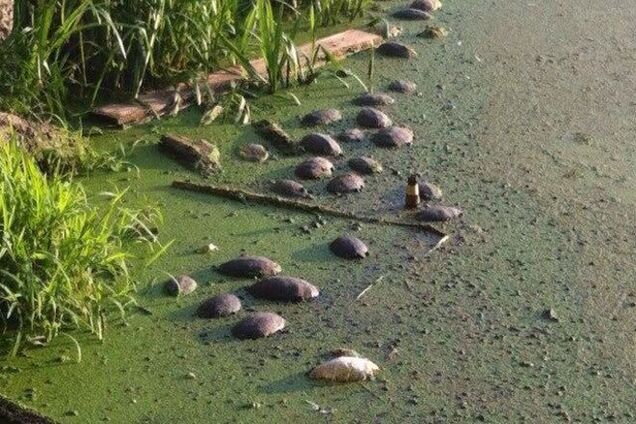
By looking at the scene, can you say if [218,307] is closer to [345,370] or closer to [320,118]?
[345,370]

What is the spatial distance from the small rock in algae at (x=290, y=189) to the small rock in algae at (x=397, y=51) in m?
1.07

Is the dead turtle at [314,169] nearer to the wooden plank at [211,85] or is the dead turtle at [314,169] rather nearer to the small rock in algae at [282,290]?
the wooden plank at [211,85]

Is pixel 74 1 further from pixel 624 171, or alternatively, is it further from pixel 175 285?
pixel 624 171

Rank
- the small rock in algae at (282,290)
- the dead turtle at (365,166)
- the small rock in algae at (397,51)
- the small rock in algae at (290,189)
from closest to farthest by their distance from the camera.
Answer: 1. the small rock in algae at (282,290)
2. the small rock in algae at (290,189)
3. the dead turtle at (365,166)
4. the small rock in algae at (397,51)

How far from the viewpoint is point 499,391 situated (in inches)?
108

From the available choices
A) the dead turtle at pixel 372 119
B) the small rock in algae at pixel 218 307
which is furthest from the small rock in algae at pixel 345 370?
the dead turtle at pixel 372 119

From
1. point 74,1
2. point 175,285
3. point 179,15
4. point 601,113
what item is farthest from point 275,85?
point 175,285

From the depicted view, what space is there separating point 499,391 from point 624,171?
1.21 meters

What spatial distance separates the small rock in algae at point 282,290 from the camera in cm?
304

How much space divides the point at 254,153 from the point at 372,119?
0.40 m

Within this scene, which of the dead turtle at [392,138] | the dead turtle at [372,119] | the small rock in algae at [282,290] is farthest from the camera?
the dead turtle at [372,119]

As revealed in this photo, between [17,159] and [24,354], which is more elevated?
[17,159]

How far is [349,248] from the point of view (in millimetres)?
3246

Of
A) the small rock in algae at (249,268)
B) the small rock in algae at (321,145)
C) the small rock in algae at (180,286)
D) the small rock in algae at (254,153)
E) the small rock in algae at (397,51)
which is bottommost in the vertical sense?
the small rock in algae at (180,286)
